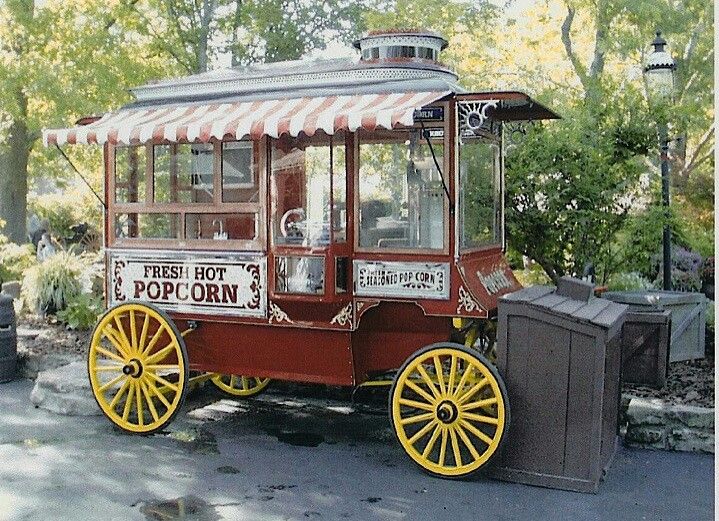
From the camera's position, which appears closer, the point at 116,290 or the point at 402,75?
the point at 402,75

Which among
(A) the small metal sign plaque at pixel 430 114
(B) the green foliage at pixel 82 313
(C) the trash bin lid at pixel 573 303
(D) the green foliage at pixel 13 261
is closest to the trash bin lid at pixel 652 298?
(C) the trash bin lid at pixel 573 303

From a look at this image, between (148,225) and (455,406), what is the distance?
2890 millimetres

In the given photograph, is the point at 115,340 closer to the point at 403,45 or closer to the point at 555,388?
the point at 403,45

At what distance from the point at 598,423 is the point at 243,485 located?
2301mm

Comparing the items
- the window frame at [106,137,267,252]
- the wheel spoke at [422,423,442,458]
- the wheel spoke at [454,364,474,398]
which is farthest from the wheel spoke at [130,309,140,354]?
the wheel spoke at [454,364,474,398]

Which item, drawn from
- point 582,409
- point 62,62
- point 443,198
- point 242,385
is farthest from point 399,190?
point 62,62

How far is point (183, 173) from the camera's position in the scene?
6680 mm

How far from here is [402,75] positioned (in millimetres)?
6137

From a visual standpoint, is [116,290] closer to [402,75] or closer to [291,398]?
[291,398]

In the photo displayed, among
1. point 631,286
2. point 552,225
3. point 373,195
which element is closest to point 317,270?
point 373,195

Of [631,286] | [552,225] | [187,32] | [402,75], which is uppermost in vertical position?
[187,32]

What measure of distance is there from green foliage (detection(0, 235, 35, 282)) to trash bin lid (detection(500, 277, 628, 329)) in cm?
903

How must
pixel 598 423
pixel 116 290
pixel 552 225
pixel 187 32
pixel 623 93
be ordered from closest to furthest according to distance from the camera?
pixel 598 423, pixel 116 290, pixel 552 225, pixel 623 93, pixel 187 32

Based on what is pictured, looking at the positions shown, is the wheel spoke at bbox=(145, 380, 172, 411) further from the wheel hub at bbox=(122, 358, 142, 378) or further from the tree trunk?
the tree trunk
